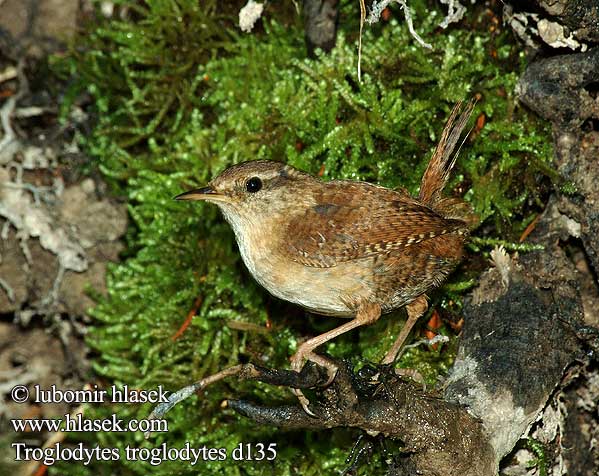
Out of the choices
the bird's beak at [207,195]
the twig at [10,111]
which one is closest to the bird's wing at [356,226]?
the bird's beak at [207,195]

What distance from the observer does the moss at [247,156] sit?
395cm

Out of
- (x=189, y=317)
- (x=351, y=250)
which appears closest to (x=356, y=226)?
(x=351, y=250)

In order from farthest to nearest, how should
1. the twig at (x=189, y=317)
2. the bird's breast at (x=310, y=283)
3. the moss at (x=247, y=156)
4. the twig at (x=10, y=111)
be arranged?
the twig at (x=10, y=111) → the twig at (x=189, y=317) → the moss at (x=247, y=156) → the bird's breast at (x=310, y=283)

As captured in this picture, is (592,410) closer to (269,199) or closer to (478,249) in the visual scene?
(478,249)

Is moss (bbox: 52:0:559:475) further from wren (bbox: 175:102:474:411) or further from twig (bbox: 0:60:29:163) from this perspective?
twig (bbox: 0:60:29:163)

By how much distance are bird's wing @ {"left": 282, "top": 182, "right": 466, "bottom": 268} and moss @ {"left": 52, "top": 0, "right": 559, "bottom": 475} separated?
21.3 inches

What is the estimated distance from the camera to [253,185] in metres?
3.47

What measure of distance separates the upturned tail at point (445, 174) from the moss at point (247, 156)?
25 cm

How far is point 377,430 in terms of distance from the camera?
319 centimetres

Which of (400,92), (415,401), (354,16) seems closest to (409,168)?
(400,92)

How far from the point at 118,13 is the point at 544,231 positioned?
2.98m

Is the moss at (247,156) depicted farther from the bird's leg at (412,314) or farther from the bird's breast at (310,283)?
the bird's breast at (310,283)

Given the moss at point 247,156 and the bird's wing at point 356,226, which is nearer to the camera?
the bird's wing at point 356,226

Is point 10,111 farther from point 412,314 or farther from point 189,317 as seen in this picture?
point 412,314
